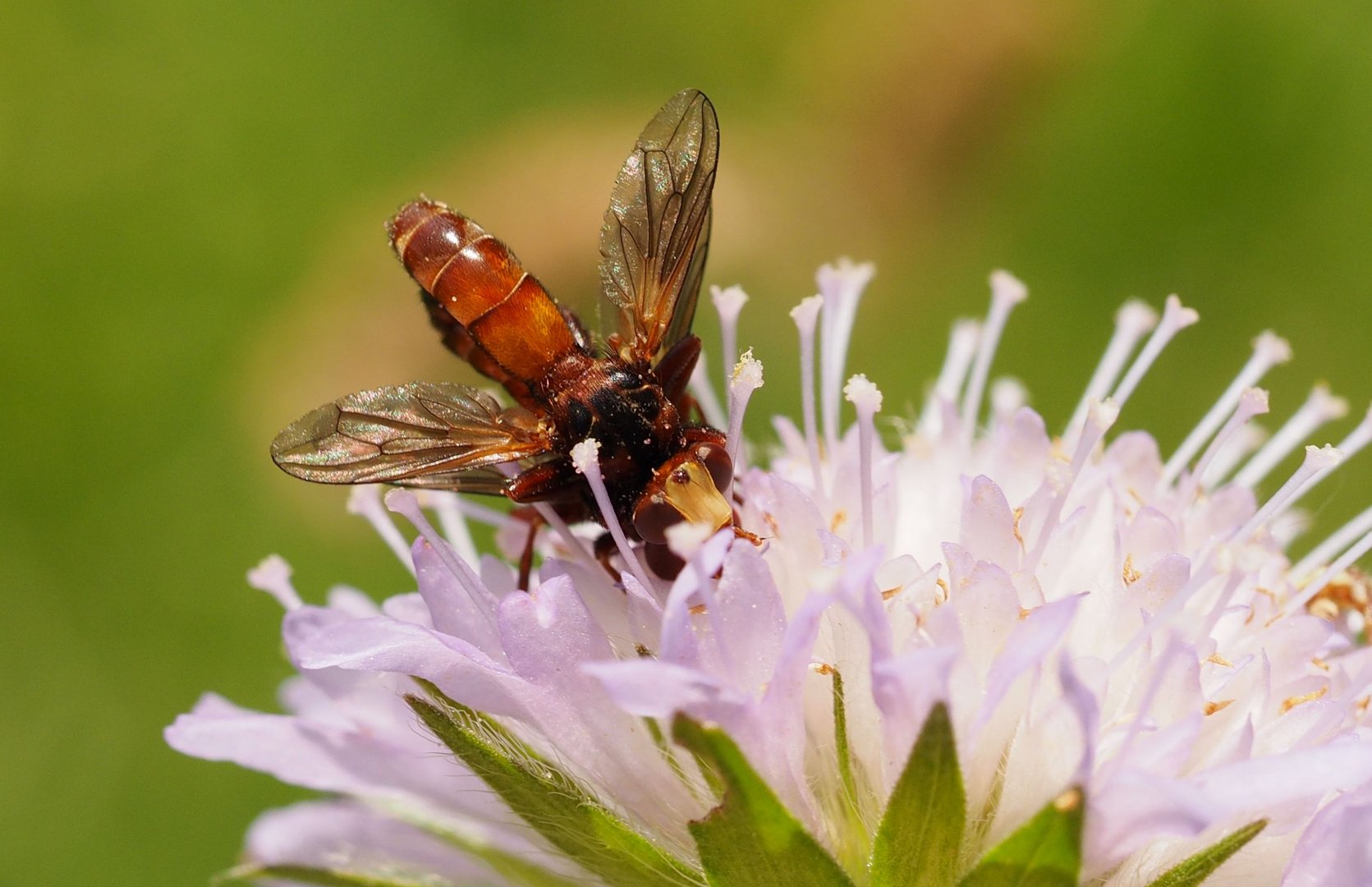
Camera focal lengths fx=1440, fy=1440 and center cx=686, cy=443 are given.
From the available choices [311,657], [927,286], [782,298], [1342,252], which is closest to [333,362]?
[782,298]

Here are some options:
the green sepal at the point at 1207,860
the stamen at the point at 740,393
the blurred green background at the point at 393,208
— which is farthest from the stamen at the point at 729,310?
the blurred green background at the point at 393,208

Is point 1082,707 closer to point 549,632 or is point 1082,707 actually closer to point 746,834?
point 746,834

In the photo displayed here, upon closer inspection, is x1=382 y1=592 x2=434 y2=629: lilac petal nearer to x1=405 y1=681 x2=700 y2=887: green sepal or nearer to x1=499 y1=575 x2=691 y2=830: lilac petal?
x1=405 y1=681 x2=700 y2=887: green sepal

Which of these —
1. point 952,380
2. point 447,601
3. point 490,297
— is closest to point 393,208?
point 952,380

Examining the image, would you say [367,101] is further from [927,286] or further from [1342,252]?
[1342,252]

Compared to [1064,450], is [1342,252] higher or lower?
higher
